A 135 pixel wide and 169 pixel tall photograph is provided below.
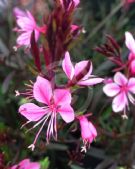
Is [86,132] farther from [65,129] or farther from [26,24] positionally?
[65,129]

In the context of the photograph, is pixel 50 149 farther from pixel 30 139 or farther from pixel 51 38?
pixel 51 38

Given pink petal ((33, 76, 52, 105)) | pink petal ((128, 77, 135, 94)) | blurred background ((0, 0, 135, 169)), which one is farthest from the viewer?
blurred background ((0, 0, 135, 169))

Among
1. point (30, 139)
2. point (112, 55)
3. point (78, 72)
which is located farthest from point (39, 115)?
point (30, 139)

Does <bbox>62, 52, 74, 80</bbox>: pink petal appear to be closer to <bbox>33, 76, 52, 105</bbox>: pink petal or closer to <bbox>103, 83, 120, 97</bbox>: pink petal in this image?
<bbox>33, 76, 52, 105</bbox>: pink petal

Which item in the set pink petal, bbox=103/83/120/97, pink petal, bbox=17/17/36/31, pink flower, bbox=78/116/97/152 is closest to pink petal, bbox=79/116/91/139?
pink flower, bbox=78/116/97/152

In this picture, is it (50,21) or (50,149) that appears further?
(50,149)

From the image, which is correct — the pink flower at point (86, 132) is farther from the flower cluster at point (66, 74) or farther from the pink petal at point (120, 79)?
the pink petal at point (120, 79)

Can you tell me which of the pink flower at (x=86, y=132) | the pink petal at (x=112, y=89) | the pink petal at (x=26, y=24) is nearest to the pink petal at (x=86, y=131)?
the pink flower at (x=86, y=132)

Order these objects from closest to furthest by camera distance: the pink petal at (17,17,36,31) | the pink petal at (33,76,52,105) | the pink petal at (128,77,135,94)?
1. the pink petal at (33,76,52,105)
2. the pink petal at (128,77,135,94)
3. the pink petal at (17,17,36,31)
